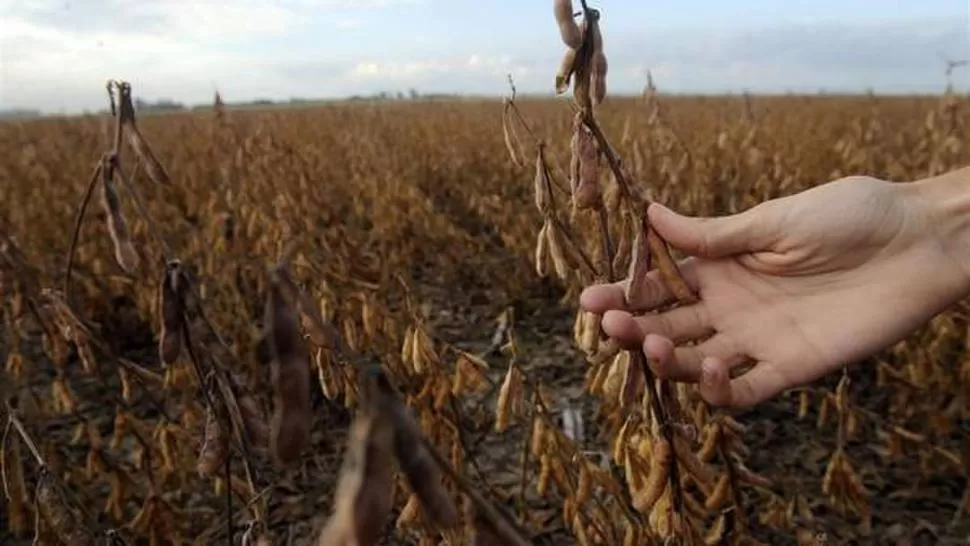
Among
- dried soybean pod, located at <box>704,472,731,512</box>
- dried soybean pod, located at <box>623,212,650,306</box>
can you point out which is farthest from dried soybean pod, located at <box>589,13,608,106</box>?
dried soybean pod, located at <box>704,472,731,512</box>

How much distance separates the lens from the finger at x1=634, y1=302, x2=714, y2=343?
5.10 ft

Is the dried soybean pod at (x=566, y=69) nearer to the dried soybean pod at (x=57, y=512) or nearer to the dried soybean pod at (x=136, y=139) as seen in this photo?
the dried soybean pod at (x=136, y=139)

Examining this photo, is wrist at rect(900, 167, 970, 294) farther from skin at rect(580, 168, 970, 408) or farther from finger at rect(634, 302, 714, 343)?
finger at rect(634, 302, 714, 343)

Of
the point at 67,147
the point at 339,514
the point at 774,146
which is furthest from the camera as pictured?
the point at 67,147

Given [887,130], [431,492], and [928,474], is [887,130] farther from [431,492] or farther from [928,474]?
[431,492]

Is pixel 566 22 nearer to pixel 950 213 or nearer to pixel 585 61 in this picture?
pixel 585 61

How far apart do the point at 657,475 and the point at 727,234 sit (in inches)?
20.3

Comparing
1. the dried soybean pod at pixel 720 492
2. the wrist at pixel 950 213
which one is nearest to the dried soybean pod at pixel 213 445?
the dried soybean pod at pixel 720 492

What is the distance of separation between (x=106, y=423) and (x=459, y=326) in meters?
1.70

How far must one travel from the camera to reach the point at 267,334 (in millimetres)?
734

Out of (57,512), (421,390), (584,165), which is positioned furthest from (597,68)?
(421,390)

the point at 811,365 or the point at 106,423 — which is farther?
the point at 106,423

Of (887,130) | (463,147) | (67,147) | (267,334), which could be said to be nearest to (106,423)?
(267,334)

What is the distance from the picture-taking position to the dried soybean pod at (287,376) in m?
0.73
